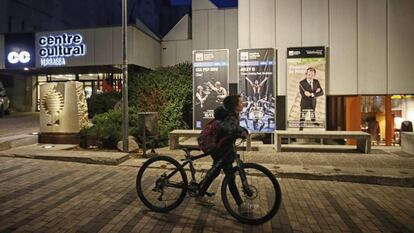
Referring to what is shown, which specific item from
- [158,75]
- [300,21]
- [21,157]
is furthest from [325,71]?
[21,157]

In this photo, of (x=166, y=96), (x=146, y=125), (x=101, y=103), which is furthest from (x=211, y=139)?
(x=101, y=103)

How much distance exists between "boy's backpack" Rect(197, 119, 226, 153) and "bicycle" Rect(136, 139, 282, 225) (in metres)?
0.11

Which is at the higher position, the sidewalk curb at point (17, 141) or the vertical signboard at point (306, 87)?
the vertical signboard at point (306, 87)

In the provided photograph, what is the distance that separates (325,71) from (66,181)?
8135 mm

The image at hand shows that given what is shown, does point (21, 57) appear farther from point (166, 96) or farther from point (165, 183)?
point (165, 183)

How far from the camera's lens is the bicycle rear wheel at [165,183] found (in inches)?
201

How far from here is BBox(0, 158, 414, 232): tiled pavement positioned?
14.8 ft

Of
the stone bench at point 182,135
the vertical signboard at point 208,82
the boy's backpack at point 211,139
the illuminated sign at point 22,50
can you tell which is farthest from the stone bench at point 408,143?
the illuminated sign at point 22,50

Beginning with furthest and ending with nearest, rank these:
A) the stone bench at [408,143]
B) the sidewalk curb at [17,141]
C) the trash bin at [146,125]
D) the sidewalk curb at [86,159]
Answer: the sidewalk curb at [17,141] < the stone bench at [408,143] < the trash bin at [146,125] < the sidewalk curb at [86,159]

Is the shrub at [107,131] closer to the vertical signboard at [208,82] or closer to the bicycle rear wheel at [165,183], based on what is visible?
the vertical signboard at [208,82]

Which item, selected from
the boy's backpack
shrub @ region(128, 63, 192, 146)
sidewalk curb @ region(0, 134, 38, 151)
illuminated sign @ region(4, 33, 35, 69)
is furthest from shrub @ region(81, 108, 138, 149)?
illuminated sign @ region(4, 33, 35, 69)

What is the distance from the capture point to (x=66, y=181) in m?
6.93

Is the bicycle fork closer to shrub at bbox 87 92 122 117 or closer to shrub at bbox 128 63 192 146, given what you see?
shrub at bbox 128 63 192 146

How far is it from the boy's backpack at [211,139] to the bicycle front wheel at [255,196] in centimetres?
41
